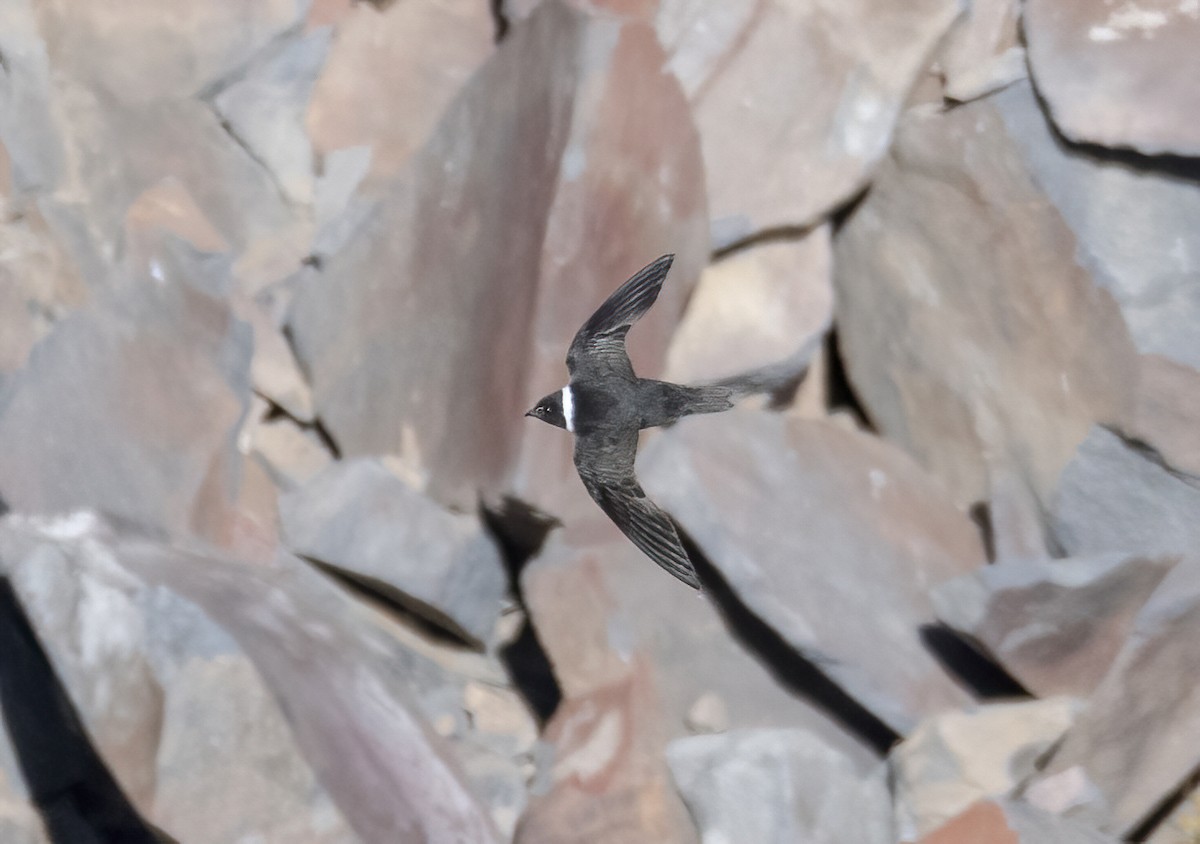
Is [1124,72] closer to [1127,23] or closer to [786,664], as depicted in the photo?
[1127,23]

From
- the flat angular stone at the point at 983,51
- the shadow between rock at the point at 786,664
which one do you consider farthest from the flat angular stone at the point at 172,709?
the flat angular stone at the point at 983,51

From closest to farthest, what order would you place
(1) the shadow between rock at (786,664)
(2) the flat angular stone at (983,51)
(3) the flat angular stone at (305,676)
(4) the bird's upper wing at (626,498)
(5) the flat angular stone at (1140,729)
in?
1. (4) the bird's upper wing at (626,498)
2. (3) the flat angular stone at (305,676)
3. (5) the flat angular stone at (1140,729)
4. (1) the shadow between rock at (786,664)
5. (2) the flat angular stone at (983,51)

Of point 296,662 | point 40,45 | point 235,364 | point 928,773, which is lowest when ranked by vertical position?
point 928,773

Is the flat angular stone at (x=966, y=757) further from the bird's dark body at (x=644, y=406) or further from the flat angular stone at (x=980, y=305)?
the bird's dark body at (x=644, y=406)

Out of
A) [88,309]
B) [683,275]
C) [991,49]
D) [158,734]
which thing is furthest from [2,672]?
[991,49]

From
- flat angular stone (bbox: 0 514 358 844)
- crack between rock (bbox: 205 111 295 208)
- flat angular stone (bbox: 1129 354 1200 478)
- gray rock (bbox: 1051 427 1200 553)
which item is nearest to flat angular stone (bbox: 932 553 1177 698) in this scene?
gray rock (bbox: 1051 427 1200 553)

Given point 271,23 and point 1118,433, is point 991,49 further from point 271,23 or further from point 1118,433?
point 271,23
